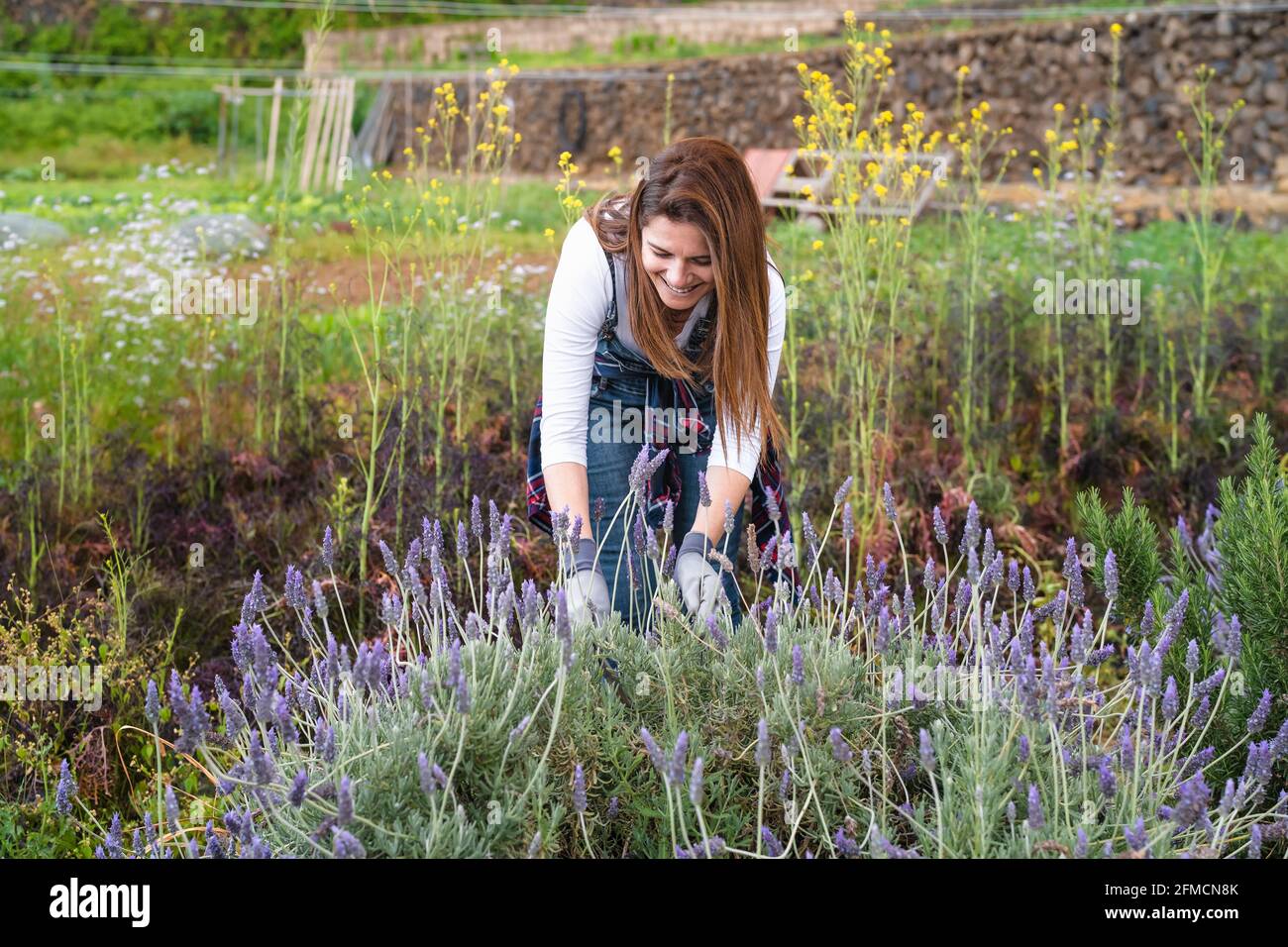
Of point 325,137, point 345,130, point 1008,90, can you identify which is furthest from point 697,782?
point 345,130

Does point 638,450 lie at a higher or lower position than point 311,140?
lower

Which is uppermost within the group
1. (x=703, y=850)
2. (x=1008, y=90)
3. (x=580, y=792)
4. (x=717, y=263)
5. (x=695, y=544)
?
(x=1008, y=90)

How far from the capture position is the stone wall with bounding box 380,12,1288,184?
1134cm

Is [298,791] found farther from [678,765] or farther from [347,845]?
[678,765]

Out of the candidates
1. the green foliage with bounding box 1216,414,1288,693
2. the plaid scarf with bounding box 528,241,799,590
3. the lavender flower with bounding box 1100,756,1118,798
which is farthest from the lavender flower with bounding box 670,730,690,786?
the plaid scarf with bounding box 528,241,799,590

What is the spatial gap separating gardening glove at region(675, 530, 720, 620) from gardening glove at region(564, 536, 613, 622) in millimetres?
147

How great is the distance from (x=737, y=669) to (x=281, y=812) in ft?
2.32

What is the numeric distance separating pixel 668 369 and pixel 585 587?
0.57 meters

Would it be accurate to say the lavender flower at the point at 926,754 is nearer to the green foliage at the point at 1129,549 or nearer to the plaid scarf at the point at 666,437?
the green foliage at the point at 1129,549

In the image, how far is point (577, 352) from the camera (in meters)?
2.70

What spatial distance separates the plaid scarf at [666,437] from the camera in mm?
2891

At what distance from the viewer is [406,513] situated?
3.70 m

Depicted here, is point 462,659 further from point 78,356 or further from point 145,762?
point 78,356

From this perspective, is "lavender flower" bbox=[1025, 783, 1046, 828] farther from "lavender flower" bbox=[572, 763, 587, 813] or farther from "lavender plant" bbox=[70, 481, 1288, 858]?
"lavender flower" bbox=[572, 763, 587, 813]
